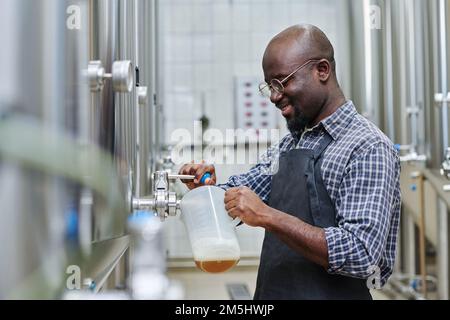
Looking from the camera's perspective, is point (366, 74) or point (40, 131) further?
point (366, 74)

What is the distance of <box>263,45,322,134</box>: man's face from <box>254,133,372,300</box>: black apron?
0.08 metres

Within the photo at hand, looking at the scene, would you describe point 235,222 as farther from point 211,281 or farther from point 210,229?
point 211,281

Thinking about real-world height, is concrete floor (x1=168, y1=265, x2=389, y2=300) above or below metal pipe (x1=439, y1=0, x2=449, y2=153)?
below

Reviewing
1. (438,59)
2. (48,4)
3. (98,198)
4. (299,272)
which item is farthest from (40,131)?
(438,59)

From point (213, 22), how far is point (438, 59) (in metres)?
2.09

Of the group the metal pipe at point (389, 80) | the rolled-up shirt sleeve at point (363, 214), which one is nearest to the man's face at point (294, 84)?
the rolled-up shirt sleeve at point (363, 214)

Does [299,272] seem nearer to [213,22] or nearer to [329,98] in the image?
[329,98]

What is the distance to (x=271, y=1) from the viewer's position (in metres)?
4.23

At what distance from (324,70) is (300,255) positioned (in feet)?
1.39

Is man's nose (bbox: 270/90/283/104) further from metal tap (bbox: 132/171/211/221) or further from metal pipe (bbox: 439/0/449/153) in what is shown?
metal pipe (bbox: 439/0/449/153)

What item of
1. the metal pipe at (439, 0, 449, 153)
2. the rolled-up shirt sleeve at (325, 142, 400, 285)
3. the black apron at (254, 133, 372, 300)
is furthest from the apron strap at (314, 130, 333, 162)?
the metal pipe at (439, 0, 449, 153)

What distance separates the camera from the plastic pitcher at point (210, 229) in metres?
1.15

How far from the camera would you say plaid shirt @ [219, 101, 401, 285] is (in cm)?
113

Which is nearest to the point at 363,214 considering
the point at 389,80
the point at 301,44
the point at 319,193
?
the point at 319,193
